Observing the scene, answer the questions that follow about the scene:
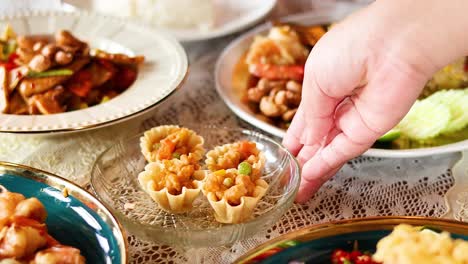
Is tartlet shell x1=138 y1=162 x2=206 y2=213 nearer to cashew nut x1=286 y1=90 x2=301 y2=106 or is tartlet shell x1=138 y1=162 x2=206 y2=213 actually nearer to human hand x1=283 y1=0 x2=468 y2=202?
human hand x1=283 y1=0 x2=468 y2=202

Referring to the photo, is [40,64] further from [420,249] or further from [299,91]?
[420,249]

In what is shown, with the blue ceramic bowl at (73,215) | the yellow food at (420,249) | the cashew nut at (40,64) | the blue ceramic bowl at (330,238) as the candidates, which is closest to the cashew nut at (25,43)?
the cashew nut at (40,64)

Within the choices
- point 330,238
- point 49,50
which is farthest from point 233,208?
point 49,50

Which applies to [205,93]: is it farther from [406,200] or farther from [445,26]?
[445,26]

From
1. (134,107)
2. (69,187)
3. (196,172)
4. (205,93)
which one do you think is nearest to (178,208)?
(196,172)

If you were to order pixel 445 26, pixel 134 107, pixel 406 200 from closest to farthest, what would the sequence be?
pixel 445 26 < pixel 406 200 < pixel 134 107

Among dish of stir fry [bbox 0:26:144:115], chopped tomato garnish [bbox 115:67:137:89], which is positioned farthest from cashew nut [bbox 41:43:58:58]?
chopped tomato garnish [bbox 115:67:137:89]
